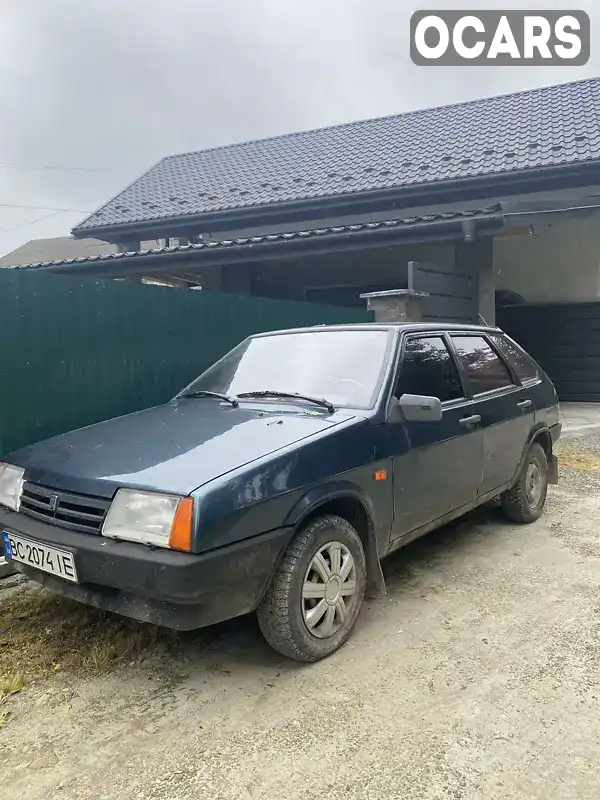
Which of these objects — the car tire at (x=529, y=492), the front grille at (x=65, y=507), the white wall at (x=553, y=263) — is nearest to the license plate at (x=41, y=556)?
the front grille at (x=65, y=507)

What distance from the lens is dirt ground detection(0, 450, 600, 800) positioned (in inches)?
83.0

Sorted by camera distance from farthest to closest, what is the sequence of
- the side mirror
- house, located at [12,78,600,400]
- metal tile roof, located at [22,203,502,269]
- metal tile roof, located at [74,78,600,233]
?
metal tile roof, located at [74,78,600,233] → house, located at [12,78,600,400] → metal tile roof, located at [22,203,502,269] → the side mirror

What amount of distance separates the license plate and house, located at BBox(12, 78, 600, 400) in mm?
6832

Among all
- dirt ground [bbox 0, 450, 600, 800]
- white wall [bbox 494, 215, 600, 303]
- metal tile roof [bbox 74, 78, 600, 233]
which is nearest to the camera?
dirt ground [bbox 0, 450, 600, 800]

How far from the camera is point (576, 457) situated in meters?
7.55

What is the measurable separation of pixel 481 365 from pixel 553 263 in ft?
29.7

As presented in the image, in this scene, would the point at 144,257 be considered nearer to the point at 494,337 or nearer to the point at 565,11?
the point at 494,337

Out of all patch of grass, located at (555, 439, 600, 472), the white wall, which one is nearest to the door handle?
patch of grass, located at (555, 439, 600, 472)

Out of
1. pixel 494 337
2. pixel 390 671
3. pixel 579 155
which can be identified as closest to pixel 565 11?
pixel 579 155

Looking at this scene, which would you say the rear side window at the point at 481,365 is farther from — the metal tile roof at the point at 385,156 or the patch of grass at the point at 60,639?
the metal tile roof at the point at 385,156

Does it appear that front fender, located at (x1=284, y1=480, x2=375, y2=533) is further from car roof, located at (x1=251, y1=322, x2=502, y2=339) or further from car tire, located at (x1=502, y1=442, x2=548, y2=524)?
car tire, located at (x1=502, y1=442, x2=548, y2=524)

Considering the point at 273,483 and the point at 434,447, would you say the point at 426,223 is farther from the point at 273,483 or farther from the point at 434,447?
the point at 273,483

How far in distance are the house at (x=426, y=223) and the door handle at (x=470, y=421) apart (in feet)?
16.3

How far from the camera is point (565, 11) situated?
11.5 m
